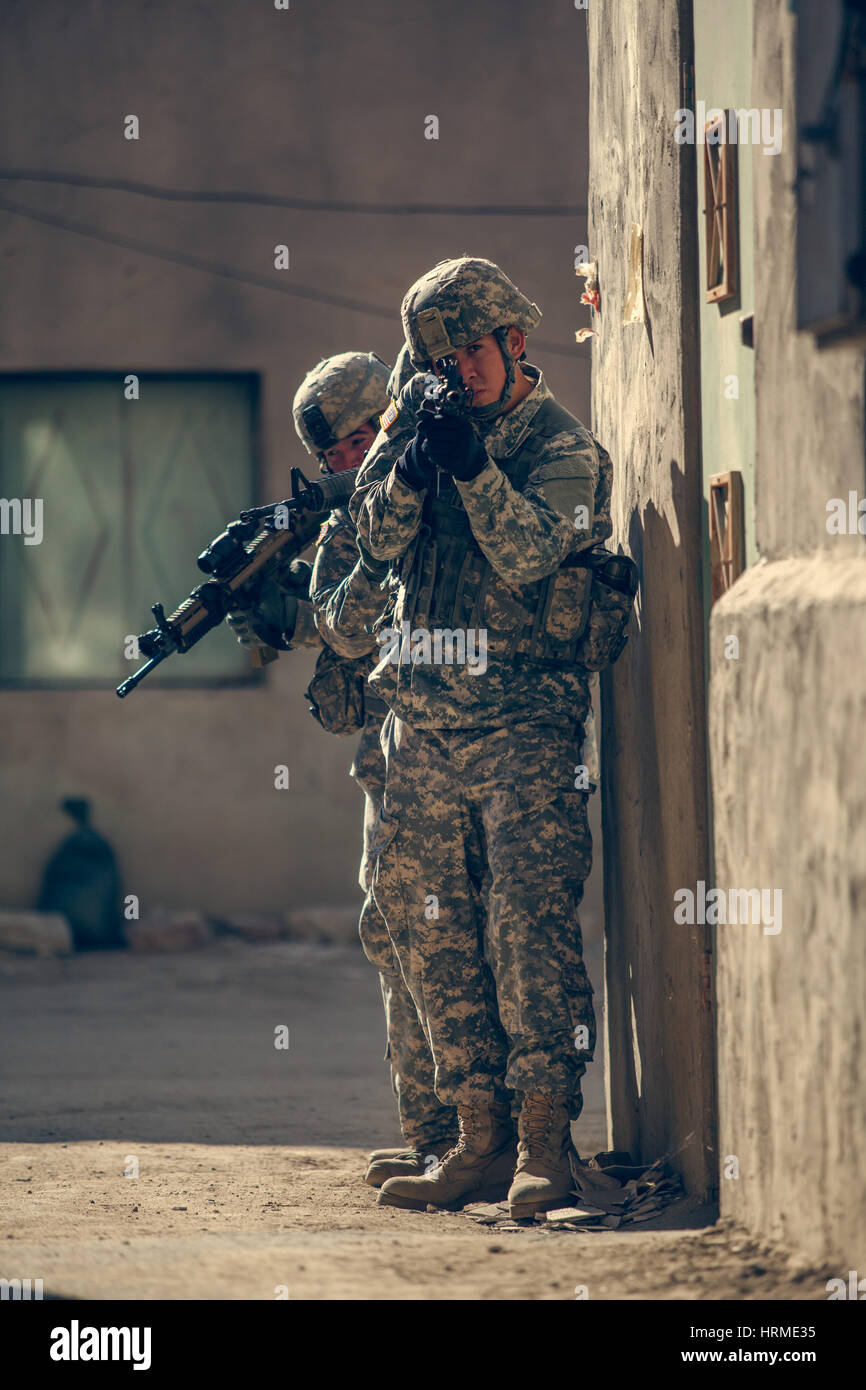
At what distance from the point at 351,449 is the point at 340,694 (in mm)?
653

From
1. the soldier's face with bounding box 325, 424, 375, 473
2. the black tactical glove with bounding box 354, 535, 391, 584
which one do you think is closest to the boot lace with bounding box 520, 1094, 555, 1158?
the black tactical glove with bounding box 354, 535, 391, 584

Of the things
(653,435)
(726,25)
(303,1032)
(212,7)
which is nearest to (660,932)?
(653,435)

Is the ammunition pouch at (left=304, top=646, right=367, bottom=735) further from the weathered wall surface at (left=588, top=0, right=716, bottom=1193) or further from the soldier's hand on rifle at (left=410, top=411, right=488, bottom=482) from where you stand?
the soldier's hand on rifle at (left=410, top=411, right=488, bottom=482)

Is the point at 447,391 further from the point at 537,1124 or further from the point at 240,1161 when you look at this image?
the point at 240,1161

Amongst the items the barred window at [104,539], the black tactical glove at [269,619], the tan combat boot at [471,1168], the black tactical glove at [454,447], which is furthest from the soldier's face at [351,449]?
the barred window at [104,539]

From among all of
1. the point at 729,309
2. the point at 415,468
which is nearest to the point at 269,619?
the point at 415,468

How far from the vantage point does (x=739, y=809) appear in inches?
97.3

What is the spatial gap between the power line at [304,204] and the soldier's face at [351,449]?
4087mm

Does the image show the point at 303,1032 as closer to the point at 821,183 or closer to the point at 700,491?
the point at 700,491

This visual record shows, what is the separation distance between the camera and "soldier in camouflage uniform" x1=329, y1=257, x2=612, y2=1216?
329cm

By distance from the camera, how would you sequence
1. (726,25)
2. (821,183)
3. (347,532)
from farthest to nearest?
(347,532) → (726,25) → (821,183)

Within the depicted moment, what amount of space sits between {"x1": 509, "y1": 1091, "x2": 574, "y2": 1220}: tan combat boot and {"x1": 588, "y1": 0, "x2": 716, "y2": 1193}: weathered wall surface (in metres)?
0.24

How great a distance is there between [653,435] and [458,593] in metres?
0.54

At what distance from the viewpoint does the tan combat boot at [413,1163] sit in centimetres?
375
